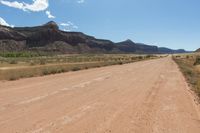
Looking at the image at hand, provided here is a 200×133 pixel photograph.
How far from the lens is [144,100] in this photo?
35.8 feet

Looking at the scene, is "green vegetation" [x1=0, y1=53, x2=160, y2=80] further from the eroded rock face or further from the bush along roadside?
the eroded rock face

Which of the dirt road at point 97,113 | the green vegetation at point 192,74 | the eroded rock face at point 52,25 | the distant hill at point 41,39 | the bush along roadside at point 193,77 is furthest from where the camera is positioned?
the eroded rock face at point 52,25

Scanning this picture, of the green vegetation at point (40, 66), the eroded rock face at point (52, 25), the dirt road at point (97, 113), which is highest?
the eroded rock face at point (52, 25)

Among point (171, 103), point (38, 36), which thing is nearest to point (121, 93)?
point (171, 103)

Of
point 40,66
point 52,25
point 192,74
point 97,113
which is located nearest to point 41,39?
point 52,25

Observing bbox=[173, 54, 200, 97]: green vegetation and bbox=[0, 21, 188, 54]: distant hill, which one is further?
bbox=[0, 21, 188, 54]: distant hill

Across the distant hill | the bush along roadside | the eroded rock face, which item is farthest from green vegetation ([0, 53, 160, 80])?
the eroded rock face

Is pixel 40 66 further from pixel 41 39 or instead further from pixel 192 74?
pixel 41 39

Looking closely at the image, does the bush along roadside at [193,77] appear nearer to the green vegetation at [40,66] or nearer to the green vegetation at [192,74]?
the green vegetation at [192,74]

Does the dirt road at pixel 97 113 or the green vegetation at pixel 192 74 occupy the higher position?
the dirt road at pixel 97 113

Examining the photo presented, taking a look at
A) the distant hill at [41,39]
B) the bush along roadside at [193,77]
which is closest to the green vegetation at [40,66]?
the bush along roadside at [193,77]

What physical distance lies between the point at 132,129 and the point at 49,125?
6.75ft

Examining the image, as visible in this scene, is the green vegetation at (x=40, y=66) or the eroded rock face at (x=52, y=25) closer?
the green vegetation at (x=40, y=66)

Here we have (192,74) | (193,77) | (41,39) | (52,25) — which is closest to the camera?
(193,77)
